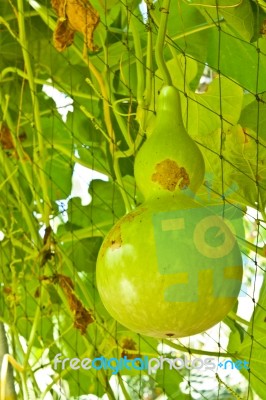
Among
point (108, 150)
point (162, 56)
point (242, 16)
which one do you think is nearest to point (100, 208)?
point (108, 150)

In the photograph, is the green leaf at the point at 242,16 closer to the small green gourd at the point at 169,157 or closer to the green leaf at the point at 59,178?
the small green gourd at the point at 169,157

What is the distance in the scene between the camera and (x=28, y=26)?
1.15 m

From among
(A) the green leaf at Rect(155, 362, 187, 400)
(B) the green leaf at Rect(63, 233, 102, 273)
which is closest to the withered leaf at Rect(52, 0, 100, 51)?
(B) the green leaf at Rect(63, 233, 102, 273)

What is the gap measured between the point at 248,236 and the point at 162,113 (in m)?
1.84

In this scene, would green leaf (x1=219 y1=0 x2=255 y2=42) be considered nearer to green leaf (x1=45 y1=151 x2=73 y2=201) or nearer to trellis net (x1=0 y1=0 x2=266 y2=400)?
trellis net (x1=0 y1=0 x2=266 y2=400)

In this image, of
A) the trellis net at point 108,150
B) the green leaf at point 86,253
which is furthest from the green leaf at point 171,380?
the green leaf at point 86,253

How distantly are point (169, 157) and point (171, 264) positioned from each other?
3.1 inches

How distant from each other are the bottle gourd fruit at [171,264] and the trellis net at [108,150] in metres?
0.01

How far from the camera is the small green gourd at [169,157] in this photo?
545 millimetres

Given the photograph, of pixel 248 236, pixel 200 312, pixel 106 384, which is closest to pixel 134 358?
pixel 106 384

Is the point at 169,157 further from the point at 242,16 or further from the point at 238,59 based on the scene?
the point at 238,59

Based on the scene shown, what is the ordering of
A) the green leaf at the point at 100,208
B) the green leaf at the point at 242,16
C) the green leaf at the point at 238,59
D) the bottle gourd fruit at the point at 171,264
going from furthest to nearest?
the green leaf at the point at 100,208, the green leaf at the point at 238,59, the green leaf at the point at 242,16, the bottle gourd fruit at the point at 171,264

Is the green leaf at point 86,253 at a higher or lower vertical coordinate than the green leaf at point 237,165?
higher

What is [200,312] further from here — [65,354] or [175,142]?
[65,354]
